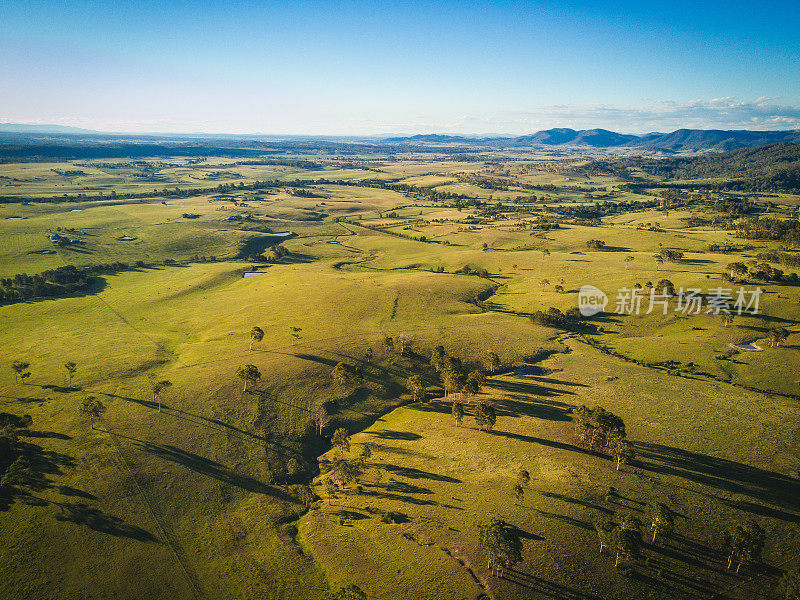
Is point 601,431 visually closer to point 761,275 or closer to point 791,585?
point 791,585

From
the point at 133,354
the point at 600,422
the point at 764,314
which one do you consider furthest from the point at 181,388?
the point at 764,314

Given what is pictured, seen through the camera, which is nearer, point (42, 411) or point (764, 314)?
point (42, 411)

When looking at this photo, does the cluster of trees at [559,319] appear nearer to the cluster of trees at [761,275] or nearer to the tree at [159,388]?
the cluster of trees at [761,275]

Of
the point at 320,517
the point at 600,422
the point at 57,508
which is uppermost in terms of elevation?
the point at 600,422

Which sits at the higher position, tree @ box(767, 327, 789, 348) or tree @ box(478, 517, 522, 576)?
tree @ box(767, 327, 789, 348)

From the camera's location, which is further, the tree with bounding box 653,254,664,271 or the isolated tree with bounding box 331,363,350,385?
the tree with bounding box 653,254,664,271

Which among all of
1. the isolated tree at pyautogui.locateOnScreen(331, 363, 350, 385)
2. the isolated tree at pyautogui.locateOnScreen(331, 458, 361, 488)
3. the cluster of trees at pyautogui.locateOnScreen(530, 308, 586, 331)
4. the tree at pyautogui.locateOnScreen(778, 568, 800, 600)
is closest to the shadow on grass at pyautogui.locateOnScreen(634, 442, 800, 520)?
the tree at pyautogui.locateOnScreen(778, 568, 800, 600)

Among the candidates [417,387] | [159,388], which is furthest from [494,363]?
[159,388]

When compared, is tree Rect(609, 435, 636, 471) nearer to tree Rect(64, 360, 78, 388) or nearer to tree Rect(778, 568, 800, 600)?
tree Rect(778, 568, 800, 600)

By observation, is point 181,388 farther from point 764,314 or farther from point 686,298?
point 764,314
